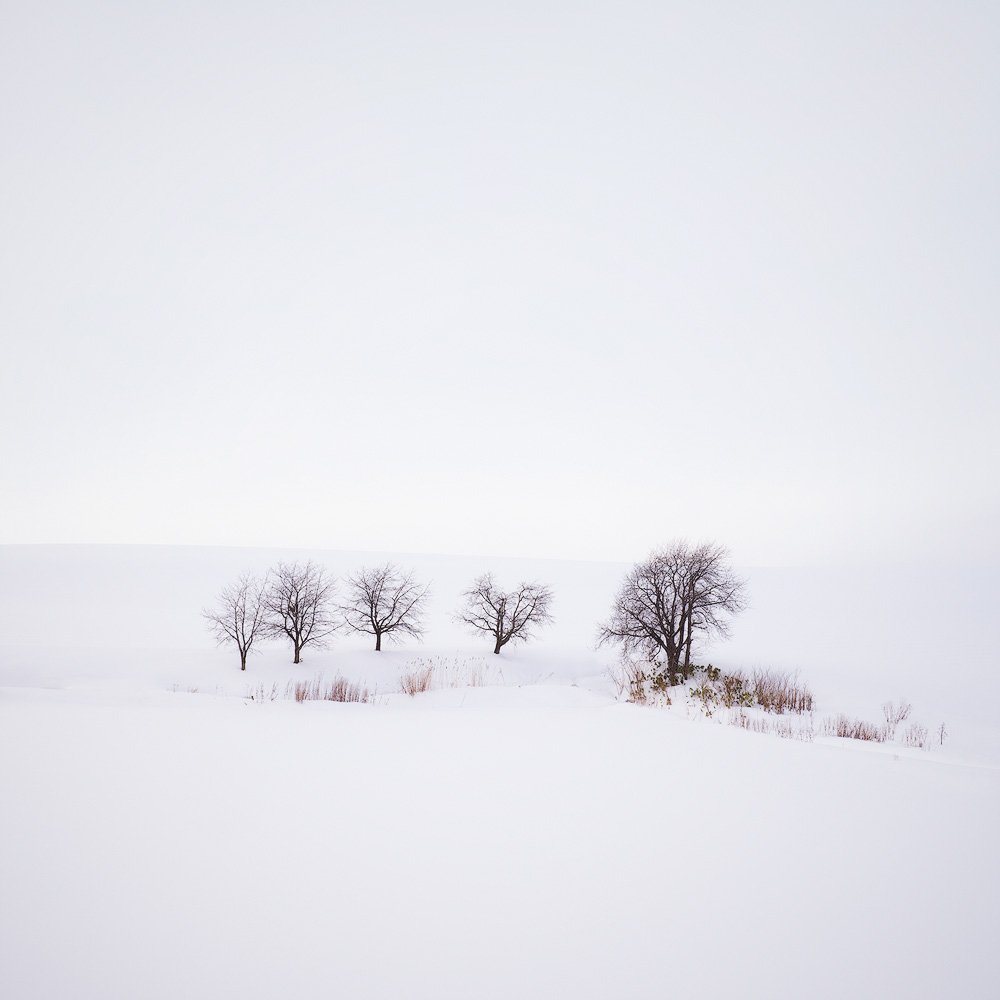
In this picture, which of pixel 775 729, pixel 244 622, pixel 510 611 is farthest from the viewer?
pixel 510 611

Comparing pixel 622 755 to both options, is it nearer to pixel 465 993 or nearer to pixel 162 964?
pixel 465 993

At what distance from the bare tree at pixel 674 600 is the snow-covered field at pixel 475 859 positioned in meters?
17.2

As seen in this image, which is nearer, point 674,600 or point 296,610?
point 674,600

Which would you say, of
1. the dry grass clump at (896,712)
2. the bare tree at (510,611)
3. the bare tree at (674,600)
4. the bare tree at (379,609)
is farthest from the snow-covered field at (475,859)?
the bare tree at (510,611)

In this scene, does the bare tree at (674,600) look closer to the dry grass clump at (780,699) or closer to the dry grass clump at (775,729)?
the dry grass clump at (780,699)

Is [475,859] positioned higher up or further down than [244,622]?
higher up

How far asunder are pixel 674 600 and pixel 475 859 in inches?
806

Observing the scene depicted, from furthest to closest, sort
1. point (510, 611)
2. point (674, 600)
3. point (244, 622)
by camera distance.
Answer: point (510, 611) < point (244, 622) < point (674, 600)

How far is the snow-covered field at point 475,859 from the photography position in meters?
1.49

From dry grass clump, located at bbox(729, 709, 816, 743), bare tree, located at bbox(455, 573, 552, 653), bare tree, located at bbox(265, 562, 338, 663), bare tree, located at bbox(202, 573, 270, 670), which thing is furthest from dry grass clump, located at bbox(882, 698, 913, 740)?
bare tree, located at bbox(202, 573, 270, 670)

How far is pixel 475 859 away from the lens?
206 centimetres

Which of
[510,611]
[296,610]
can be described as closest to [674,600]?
[510,611]

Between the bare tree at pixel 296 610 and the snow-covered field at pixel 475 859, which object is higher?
the snow-covered field at pixel 475 859

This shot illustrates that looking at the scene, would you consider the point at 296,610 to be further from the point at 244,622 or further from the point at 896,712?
the point at 896,712
